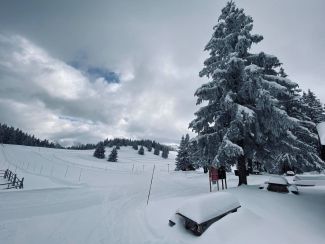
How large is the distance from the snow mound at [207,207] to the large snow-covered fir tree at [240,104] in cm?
383

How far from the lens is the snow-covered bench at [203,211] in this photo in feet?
21.6

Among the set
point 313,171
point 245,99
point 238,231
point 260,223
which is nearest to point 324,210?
point 260,223

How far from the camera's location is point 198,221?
6477 mm

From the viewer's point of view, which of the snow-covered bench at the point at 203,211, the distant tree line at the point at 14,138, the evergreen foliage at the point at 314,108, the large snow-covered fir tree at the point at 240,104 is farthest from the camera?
the distant tree line at the point at 14,138

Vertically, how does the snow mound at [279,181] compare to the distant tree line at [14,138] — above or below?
below

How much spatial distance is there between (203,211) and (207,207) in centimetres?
32

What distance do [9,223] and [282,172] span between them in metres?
32.0

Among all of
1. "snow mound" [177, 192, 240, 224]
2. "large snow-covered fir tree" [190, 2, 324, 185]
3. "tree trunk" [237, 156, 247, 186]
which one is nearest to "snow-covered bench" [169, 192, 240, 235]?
"snow mound" [177, 192, 240, 224]

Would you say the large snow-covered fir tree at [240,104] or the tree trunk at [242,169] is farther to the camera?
the tree trunk at [242,169]

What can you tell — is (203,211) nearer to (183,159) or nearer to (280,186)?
(280,186)

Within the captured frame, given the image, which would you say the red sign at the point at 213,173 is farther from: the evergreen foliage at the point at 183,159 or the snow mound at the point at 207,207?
the evergreen foliage at the point at 183,159

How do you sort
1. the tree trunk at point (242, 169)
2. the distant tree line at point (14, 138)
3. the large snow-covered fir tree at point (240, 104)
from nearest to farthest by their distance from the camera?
the large snow-covered fir tree at point (240, 104) < the tree trunk at point (242, 169) < the distant tree line at point (14, 138)

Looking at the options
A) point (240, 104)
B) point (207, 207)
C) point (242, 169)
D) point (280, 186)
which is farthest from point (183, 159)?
point (207, 207)

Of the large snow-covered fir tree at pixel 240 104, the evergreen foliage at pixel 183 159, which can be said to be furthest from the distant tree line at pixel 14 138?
the large snow-covered fir tree at pixel 240 104
